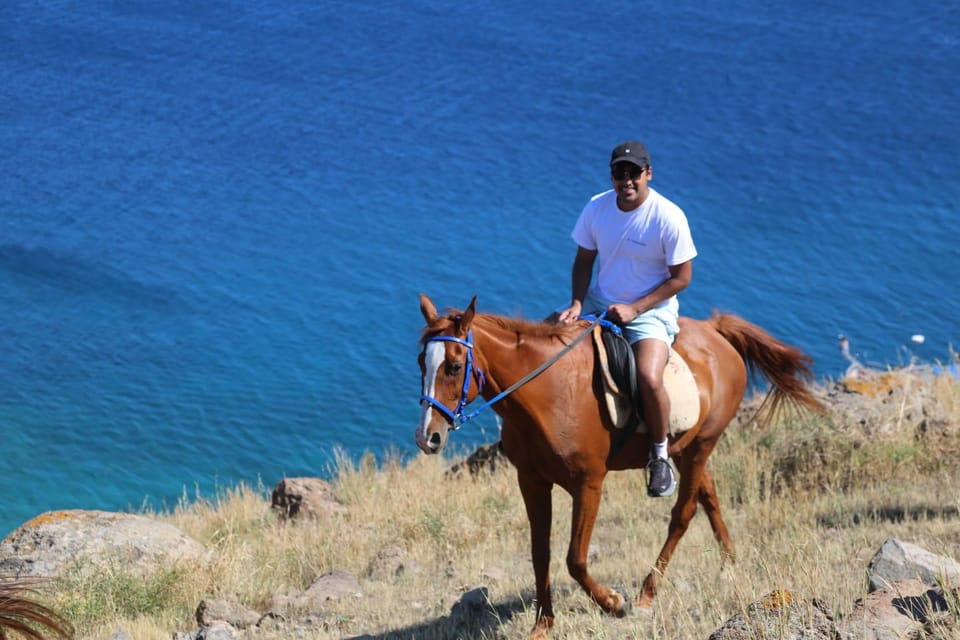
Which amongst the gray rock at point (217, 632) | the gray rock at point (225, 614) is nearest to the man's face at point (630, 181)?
the gray rock at point (217, 632)

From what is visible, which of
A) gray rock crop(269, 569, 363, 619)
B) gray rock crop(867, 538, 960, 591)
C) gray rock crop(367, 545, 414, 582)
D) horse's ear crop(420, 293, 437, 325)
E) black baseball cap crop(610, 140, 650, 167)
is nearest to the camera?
horse's ear crop(420, 293, 437, 325)

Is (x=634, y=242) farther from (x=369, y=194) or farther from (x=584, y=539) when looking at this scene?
(x=369, y=194)

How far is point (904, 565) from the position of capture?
21.9 feet

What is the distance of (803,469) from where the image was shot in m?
10.9

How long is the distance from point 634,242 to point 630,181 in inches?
16.0

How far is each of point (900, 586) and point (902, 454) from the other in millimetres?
4711

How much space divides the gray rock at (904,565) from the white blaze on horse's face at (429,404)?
263 centimetres

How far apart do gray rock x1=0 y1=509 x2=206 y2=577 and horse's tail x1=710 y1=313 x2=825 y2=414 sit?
4525mm

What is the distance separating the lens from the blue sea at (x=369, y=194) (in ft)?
60.4

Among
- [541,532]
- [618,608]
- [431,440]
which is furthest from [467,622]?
[431,440]

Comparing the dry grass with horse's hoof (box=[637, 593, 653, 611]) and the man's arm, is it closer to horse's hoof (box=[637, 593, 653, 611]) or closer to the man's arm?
horse's hoof (box=[637, 593, 653, 611])

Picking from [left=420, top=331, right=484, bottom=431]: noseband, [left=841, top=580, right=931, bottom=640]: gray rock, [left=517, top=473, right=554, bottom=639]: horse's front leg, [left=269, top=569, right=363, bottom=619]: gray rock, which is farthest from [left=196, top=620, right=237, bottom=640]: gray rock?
[left=841, top=580, right=931, bottom=640]: gray rock

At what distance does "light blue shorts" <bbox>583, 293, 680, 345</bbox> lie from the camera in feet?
23.9

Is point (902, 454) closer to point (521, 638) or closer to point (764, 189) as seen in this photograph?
point (521, 638)
